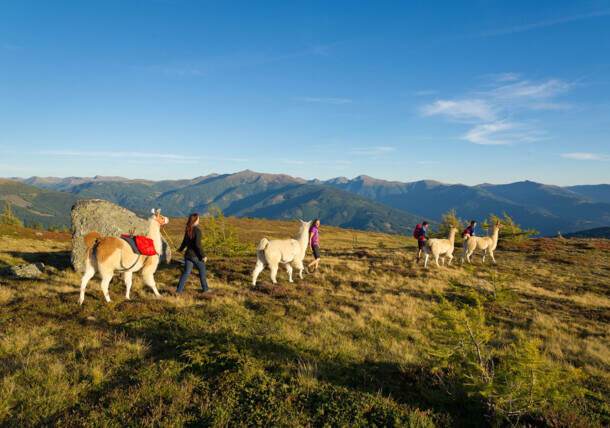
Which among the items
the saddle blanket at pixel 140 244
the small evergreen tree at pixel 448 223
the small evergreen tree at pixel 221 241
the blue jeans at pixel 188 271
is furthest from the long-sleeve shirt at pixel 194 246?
the small evergreen tree at pixel 448 223

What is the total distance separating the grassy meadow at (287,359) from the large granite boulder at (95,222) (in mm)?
1722

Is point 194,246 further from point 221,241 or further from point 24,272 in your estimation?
point 221,241

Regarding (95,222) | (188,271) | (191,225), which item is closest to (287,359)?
(188,271)

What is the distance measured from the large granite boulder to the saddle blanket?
609cm

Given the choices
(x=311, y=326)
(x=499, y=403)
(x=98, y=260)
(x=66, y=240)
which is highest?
(x=98, y=260)

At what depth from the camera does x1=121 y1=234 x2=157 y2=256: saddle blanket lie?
411 inches

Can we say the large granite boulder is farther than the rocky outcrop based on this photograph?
Yes

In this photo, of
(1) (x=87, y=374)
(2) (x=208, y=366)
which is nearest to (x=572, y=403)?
(2) (x=208, y=366)

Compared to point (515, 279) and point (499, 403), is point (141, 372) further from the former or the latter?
point (515, 279)

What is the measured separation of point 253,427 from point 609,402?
6785mm

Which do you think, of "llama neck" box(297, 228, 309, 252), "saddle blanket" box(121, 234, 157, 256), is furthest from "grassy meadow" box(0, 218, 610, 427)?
"llama neck" box(297, 228, 309, 252)

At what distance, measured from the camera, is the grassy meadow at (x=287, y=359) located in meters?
5.02

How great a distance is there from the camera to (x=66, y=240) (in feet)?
139

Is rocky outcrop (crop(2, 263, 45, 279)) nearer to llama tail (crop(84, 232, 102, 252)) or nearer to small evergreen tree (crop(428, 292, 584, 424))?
llama tail (crop(84, 232, 102, 252))
